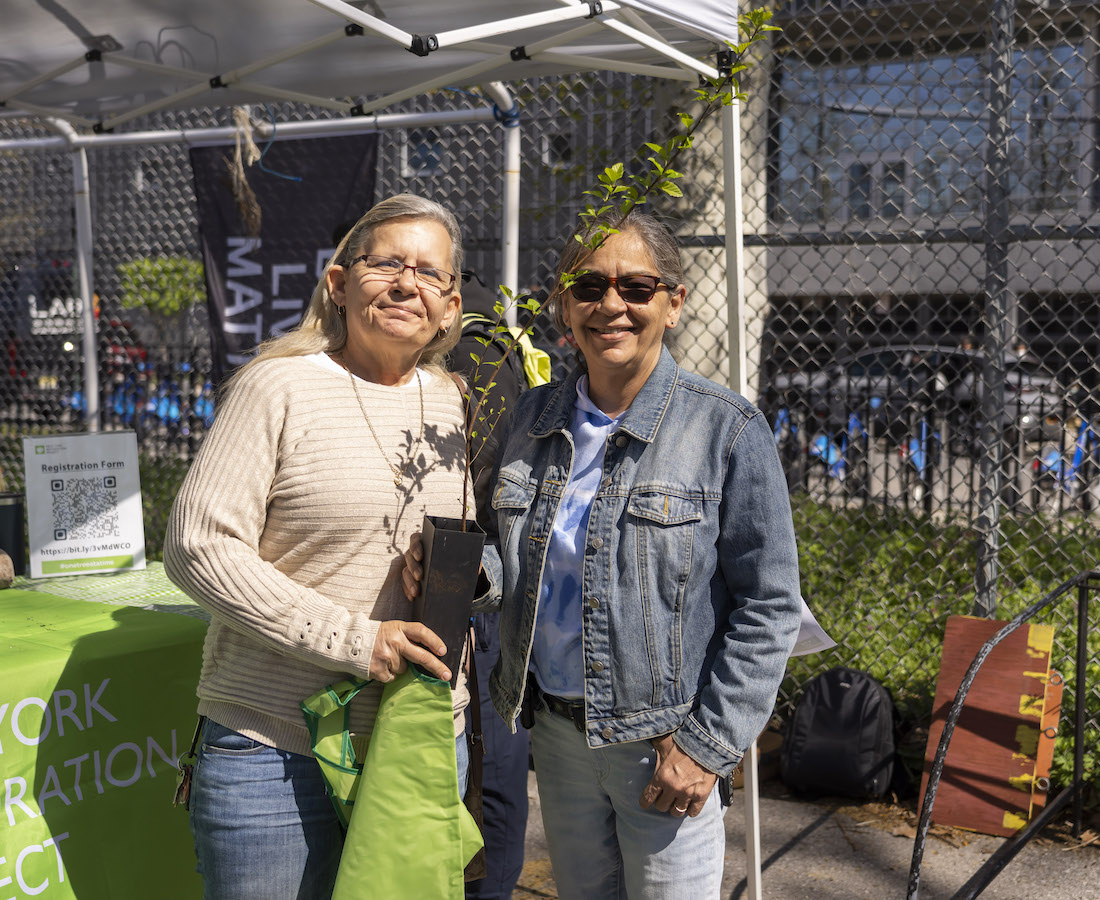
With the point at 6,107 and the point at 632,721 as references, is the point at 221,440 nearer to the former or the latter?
the point at 632,721

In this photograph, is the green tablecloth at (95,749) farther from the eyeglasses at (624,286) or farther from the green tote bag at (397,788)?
the eyeglasses at (624,286)

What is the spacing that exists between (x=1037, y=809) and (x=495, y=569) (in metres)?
2.87

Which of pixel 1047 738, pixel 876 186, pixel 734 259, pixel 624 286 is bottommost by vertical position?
pixel 1047 738

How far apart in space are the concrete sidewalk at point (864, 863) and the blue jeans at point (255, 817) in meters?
1.71

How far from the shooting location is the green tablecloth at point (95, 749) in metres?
2.40

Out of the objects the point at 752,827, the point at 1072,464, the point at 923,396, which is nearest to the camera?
the point at 752,827

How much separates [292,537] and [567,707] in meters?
0.62

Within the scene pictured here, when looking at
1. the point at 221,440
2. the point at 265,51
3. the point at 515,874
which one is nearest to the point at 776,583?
the point at 221,440

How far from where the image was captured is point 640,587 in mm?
1864

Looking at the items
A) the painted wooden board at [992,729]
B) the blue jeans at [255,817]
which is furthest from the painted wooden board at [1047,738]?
the blue jeans at [255,817]

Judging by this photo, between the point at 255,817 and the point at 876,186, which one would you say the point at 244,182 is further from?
the point at 876,186

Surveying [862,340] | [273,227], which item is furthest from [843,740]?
[273,227]

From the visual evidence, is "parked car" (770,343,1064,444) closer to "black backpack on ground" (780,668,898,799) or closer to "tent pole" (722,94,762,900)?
"black backpack on ground" (780,668,898,799)

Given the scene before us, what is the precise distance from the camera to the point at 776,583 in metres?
1.83
